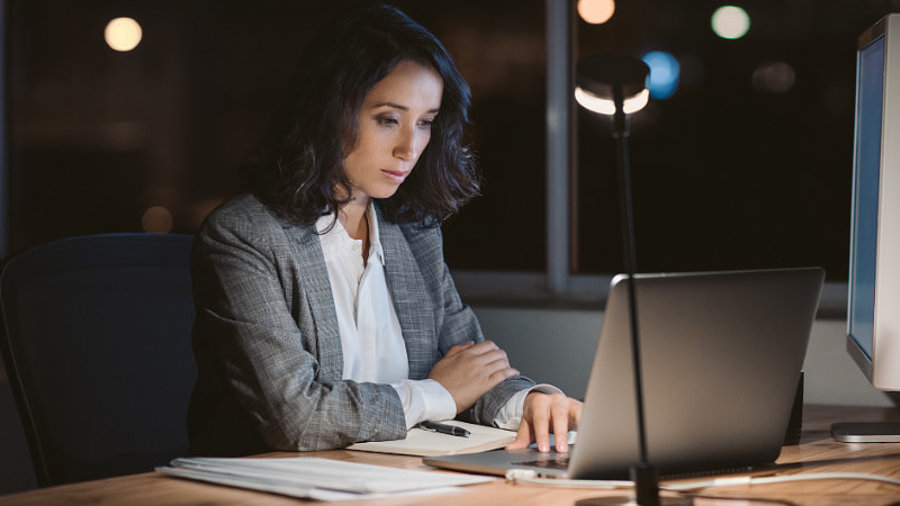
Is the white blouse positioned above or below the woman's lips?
below

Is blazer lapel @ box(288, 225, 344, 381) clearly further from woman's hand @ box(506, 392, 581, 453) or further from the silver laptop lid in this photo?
the silver laptop lid

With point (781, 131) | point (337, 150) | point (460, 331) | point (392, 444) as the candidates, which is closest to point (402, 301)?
point (460, 331)

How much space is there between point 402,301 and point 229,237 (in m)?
0.36

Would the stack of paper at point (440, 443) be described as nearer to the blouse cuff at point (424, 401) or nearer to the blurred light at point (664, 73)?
the blouse cuff at point (424, 401)

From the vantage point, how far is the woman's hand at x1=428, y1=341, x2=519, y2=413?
164 centimetres

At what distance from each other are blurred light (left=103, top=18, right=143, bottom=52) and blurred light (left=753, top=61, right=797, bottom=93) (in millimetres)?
1778

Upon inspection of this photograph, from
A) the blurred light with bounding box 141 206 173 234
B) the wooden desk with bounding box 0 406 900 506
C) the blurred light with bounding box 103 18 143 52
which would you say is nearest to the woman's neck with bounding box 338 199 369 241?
the wooden desk with bounding box 0 406 900 506

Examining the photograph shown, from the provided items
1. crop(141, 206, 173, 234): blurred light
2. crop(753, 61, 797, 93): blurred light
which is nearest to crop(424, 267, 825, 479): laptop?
crop(753, 61, 797, 93): blurred light

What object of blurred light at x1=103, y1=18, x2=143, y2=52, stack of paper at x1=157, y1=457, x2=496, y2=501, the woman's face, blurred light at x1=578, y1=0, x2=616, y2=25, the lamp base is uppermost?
blurred light at x1=103, y1=18, x2=143, y2=52

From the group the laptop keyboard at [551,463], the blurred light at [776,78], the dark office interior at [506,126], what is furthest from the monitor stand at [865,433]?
the blurred light at [776,78]

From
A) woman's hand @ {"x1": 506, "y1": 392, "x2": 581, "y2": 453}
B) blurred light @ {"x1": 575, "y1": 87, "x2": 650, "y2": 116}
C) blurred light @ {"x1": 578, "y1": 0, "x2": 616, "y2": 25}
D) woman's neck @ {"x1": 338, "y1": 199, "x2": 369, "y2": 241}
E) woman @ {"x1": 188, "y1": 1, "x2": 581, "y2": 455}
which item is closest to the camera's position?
blurred light @ {"x1": 575, "y1": 87, "x2": 650, "y2": 116}

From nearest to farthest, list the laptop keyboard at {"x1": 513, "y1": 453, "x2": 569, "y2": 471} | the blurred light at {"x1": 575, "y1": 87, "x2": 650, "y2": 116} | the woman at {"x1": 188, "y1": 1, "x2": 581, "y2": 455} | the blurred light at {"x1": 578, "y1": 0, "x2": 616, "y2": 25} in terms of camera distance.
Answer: the blurred light at {"x1": 575, "y1": 87, "x2": 650, "y2": 116} → the laptop keyboard at {"x1": 513, "y1": 453, "x2": 569, "y2": 471} → the woman at {"x1": 188, "y1": 1, "x2": 581, "y2": 455} → the blurred light at {"x1": 578, "y1": 0, "x2": 616, "y2": 25}

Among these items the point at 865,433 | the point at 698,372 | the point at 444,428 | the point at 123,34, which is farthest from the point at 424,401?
the point at 123,34

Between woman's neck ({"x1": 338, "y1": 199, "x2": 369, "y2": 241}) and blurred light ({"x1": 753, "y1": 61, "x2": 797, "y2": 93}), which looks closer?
woman's neck ({"x1": 338, "y1": 199, "x2": 369, "y2": 241})
